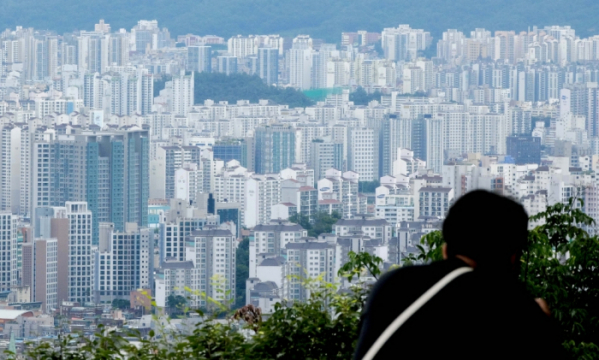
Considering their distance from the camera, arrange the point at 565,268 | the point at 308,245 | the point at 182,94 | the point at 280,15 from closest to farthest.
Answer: the point at 565,268, the point at 308,245, the point at 182,94, the point at 280,15

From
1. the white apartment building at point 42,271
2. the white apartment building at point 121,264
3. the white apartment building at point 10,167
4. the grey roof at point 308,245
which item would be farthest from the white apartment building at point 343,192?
the white apartment building at point 10,167

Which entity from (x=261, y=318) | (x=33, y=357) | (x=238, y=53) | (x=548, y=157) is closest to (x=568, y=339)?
(x=261, y=318)

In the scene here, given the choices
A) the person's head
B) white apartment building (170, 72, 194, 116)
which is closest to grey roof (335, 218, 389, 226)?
white apartment building (170, 72, 194, 116)

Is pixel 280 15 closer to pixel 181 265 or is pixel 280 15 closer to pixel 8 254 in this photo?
pixel 8 254

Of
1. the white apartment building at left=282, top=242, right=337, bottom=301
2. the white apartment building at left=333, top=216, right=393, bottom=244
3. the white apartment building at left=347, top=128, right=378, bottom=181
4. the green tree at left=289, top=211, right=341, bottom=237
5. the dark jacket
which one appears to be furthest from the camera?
the white apartment building at left=347, top=128, right=378, bottom=181

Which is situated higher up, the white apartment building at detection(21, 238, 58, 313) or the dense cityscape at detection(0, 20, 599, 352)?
the dense cityscape at detection(0, 20, 599, 352)

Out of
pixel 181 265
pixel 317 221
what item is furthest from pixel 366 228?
pixel 181 265

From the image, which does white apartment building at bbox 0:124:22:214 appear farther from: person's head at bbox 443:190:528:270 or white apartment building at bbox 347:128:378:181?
person's head at bbox 443:190:528:270

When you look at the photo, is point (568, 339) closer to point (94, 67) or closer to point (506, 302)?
point (506, 302)
